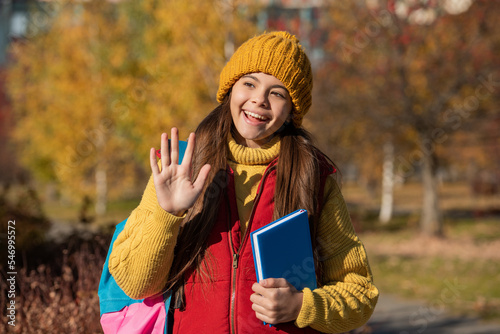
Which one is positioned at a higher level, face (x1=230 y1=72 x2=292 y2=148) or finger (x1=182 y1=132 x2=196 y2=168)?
face (x1=230 y1=72 x2=292 y2=148)

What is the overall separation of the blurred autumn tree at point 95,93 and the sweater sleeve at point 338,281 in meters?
10.8

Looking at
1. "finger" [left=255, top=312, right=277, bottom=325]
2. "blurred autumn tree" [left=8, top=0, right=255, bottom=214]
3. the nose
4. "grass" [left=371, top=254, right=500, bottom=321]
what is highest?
"blurred autumn tree" [left=8, top=0, right=255, bottom=214]

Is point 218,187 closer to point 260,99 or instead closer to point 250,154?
point 250,154

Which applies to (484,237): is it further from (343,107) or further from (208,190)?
(208,190)

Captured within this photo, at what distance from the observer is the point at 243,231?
189 centimetres

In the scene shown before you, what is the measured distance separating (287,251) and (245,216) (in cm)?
25

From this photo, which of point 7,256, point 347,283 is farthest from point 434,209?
point 347,283

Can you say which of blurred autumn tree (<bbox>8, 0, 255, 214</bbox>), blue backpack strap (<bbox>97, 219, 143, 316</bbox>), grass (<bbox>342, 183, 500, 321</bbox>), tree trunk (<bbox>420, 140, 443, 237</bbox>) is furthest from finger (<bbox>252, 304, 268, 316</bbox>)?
tree trunk (<bbox>420, 140, 443, 237</bbox>)

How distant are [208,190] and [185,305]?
407 millimetres

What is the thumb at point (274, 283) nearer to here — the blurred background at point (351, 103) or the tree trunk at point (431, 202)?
the blurred background at point (351, 103)

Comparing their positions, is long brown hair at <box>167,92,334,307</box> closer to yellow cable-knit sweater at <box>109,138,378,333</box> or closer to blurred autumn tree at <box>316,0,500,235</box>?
yellow cable-knit sweater at <box>109,138,378,333</box>

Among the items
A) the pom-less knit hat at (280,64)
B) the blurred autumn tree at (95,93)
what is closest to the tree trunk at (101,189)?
the blurred autumn tree at (95,93)

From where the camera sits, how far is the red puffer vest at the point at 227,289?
1774 mm

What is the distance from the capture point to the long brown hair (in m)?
1.85
